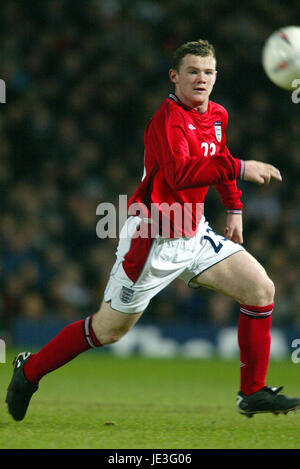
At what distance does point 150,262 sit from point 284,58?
174cm

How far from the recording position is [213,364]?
937cm

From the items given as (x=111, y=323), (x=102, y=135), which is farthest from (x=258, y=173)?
Result: (x=102, y=135)

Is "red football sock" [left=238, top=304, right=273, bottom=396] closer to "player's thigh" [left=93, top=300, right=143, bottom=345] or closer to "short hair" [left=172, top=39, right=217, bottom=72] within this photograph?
"player's thigh" [left=93, top=300, right=143, bottom=345]

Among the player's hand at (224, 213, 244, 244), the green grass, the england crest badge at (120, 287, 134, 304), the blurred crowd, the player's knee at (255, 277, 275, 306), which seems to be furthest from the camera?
the blurred crowd

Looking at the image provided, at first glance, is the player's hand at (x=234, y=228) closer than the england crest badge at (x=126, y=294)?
No

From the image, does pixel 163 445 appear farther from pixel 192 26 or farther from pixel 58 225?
pixel 192 26

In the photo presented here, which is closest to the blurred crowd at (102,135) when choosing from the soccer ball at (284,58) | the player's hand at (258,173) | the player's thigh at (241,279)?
the soccer ball at (284,58)

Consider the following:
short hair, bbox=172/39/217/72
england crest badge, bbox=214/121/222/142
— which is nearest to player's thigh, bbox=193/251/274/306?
england crest badge, bbox=214/121/222/142

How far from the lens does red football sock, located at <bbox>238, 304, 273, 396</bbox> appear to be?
4.63 meters

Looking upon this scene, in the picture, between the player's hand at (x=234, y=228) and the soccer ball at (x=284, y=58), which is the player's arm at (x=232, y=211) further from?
the soccer ball at (x=284, y=58)

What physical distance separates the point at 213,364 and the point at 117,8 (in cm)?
594

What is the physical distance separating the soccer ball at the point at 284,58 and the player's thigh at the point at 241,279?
135 centimetres

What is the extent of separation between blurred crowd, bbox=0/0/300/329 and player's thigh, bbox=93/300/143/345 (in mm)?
5812

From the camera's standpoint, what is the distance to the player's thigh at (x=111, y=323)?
4484 mm
